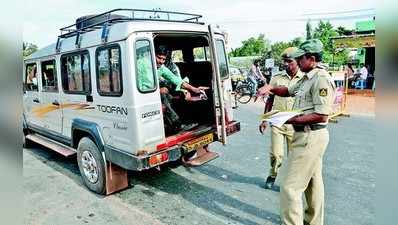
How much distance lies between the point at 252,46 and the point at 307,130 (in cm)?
4403

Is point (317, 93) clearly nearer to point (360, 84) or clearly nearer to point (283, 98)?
point (283, 98)

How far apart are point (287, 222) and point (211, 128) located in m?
2.19

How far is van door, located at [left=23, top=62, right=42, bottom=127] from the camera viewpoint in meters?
6.55

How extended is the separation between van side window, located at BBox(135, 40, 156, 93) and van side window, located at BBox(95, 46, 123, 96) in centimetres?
23

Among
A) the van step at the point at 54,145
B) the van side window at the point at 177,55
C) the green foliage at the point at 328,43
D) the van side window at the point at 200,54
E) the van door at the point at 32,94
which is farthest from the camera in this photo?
the green foliage at the point at 328,43

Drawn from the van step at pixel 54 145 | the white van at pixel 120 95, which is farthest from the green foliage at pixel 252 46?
the white van at pixel 120 95

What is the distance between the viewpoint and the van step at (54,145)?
5492 millimetres

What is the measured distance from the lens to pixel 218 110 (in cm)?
473

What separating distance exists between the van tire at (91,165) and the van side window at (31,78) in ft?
7.50

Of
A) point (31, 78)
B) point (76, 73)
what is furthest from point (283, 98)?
point (31, 78)

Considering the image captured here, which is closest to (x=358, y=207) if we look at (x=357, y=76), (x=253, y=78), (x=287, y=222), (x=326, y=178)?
(x=326, y=178)

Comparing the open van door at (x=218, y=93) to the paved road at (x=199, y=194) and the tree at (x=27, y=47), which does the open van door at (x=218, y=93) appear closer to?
the paved road at (x=199, y=194)

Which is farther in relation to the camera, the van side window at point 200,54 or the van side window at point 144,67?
the van side window at point 200,54

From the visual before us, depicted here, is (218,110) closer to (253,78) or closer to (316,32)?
(253,78)
